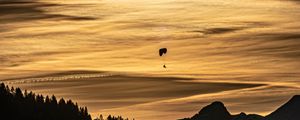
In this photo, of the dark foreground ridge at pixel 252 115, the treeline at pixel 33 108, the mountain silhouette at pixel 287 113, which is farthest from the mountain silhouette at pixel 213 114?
the treeline at pixel 33 108

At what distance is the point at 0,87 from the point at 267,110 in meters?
49.6

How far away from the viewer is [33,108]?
156750 mm

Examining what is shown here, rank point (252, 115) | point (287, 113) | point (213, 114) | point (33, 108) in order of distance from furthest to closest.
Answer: point (252, 115) → point (213, 114) → point (287, 113) → point (33, 108)

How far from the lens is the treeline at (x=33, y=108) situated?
5915 inches

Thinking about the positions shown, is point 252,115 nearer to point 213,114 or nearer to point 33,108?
point 213,114

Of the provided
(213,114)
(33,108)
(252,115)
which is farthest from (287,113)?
(33,108)

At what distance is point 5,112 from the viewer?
489ft

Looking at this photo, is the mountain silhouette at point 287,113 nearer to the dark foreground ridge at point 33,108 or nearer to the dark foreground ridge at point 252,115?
the dark foreground ridge at point 252,115

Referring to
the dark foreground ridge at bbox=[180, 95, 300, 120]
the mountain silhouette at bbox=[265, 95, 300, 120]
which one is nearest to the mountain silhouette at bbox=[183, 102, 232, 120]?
the dark foreground ridge at bbox=[180, 95, 300, 120]

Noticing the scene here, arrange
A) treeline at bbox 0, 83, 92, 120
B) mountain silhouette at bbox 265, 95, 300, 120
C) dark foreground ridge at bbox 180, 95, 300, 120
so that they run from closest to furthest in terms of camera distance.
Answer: treeline at bbox 0, 83, 92, 120
mountain silhouette at bbox 265, 95, 300, 120
dark foreground ridge at bbox 180, 95, 300, 120

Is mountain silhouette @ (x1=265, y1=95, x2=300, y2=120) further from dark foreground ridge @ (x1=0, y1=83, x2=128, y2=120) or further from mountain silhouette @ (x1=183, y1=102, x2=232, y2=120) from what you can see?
dark foreground ridge @ (x1=0, y1=83, x2=128, y2=120)

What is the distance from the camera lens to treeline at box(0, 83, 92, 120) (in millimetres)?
150250

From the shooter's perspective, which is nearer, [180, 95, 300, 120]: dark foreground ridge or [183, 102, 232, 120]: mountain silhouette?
[180, 95, 300, 120]: dark foreground ridge

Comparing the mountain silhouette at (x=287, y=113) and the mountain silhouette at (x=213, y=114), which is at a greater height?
the mountain silhouette at (x=213, y=114)
